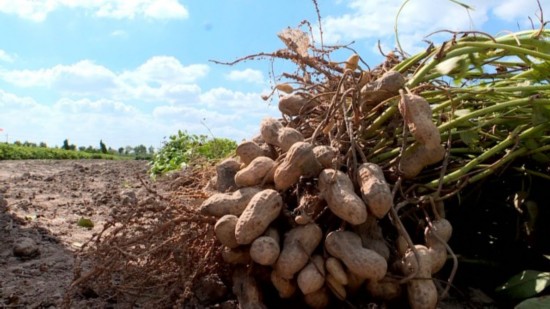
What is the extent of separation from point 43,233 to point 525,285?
2.36 metres

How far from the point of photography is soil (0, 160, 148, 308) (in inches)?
87.3

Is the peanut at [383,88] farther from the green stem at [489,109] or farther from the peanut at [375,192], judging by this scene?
the peanut at [375,192]

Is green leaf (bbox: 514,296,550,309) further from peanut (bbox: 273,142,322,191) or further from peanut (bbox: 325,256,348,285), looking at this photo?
peanut (bbox: 273,142,322,191)

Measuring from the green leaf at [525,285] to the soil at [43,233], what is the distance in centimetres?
127

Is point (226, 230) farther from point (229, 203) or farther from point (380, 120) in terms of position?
point (380, 120)

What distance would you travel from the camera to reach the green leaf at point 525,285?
6.17 feet

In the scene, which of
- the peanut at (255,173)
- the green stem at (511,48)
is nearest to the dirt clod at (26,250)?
the peanut at (255,173)

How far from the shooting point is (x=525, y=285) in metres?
1.92

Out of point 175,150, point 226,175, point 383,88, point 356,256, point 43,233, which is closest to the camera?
point 356,256

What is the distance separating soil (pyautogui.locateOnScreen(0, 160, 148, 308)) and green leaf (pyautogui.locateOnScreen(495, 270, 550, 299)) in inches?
49.9

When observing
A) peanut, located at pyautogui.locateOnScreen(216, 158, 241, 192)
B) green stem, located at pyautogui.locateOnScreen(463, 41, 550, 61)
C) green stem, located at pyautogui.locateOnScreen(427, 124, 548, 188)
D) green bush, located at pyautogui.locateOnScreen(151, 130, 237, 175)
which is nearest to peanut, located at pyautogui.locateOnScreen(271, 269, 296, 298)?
peanut, located at pyautogui.locateOnScreen(216, 158, 241, 192)

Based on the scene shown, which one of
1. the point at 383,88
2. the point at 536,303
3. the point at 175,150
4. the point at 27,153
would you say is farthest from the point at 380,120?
the point at 27,153

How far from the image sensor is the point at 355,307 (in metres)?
1.70

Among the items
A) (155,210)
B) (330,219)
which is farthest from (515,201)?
(155,210)
